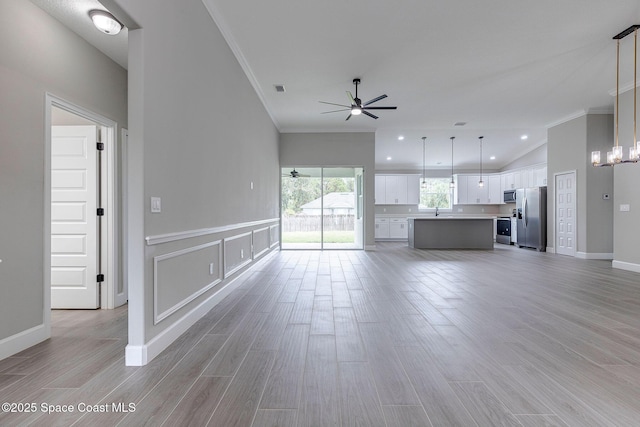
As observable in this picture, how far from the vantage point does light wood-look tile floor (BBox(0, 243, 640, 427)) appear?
1.55 meters

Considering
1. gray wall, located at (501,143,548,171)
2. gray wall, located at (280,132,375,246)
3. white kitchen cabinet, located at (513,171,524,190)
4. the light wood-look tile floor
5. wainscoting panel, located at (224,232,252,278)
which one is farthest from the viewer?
white kitchen cabinet, located at (513,171,524,190)

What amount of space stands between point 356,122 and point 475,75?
3.04m

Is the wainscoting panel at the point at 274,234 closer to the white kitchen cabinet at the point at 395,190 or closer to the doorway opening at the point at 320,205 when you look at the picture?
the doorway opening at the point at 320,205

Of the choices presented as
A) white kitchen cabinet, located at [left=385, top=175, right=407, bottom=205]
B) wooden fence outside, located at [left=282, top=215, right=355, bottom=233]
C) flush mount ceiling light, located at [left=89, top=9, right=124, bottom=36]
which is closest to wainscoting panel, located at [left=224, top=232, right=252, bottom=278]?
flush mount ceiling light, located at [left=89, top=9, right=124, bottom=36]

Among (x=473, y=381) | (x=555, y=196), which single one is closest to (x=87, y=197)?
(x=473, y=381)

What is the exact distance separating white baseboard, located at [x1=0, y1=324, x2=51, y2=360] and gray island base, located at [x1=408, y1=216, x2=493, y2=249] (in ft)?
26.4

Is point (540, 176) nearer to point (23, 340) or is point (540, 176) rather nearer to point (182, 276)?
point (182, 276)

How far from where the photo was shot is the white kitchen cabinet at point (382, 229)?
11086 millimetres

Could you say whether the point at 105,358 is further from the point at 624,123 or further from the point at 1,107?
the point at 624,123

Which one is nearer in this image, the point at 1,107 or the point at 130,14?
the point at 130,14

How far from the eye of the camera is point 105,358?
85.3 inches

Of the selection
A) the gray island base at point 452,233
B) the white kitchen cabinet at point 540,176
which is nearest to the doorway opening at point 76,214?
the gray island base at point 452,233

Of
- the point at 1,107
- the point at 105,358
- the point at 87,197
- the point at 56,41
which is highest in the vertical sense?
the point at 56,41

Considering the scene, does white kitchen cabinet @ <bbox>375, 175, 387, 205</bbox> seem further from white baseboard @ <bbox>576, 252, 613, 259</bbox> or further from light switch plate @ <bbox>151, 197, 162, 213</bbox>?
light switch plate @ <bbox>151, 197, 162, 213</bbox>
